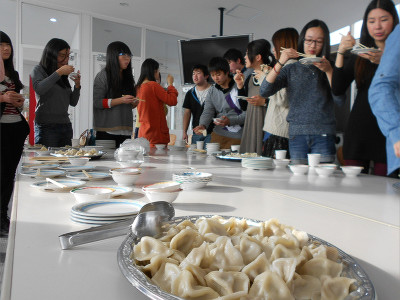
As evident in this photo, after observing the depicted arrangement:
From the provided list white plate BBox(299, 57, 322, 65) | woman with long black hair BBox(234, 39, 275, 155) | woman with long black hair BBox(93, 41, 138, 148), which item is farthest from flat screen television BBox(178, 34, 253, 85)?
white plate BBox(299, 57, 322, 65)

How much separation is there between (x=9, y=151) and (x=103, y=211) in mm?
2090

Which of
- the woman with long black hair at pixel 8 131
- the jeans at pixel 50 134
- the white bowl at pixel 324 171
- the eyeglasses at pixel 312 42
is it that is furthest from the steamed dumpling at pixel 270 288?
the jeans at pixel 50 134

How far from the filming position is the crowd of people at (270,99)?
6.38 feet

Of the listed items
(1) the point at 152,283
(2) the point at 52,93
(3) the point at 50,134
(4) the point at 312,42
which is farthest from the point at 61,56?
(1) the point at 152,283

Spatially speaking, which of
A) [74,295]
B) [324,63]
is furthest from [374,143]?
[74,295]

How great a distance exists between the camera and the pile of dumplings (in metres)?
0.36

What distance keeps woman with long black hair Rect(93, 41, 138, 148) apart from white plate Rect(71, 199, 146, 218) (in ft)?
7.20

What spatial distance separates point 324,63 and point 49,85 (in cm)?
212

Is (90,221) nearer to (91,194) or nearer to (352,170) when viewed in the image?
(91,194)

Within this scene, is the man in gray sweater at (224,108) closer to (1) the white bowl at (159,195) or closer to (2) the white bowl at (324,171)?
(2) the white bowl at (324,171)

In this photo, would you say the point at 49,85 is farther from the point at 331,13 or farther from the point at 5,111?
the point at 331,13

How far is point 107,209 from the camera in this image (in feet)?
2.41

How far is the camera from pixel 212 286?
1.24 ft

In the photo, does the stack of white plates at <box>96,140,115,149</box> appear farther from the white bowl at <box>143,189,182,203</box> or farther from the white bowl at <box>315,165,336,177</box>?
the white bowl at <box>143,189,182,203</box>
